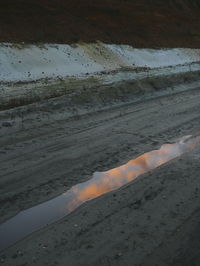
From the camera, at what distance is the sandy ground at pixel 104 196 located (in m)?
5.02

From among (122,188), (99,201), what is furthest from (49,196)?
(122,188)

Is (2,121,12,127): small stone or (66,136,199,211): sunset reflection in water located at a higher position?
(2,121,12,127): small stone

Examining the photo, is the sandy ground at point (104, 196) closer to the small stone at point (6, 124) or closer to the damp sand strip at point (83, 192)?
the small stone at point (6, 124)

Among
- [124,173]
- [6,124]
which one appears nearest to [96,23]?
[6,124]

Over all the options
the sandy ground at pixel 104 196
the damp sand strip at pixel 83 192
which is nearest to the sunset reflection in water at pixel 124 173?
the damp sand strip at pixel 83 192

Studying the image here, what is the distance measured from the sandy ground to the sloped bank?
1.82 m

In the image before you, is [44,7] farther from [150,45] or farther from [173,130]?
[173,130]

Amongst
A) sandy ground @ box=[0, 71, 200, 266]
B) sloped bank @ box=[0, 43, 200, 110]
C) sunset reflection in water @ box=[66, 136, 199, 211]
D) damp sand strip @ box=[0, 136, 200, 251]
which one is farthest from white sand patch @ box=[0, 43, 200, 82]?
damp sand strip @ box=[0, 136, 200, 251]

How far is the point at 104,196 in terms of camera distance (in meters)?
6.57

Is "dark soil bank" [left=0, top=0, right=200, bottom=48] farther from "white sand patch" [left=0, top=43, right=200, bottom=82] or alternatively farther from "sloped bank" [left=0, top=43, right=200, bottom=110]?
"sloped bank" [left=0, top=43, right=200, bottom=110]

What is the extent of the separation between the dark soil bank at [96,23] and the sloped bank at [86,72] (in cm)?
149

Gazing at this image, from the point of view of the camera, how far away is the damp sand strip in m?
5.62

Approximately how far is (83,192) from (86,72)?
51.5 feet

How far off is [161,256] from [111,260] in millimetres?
608
